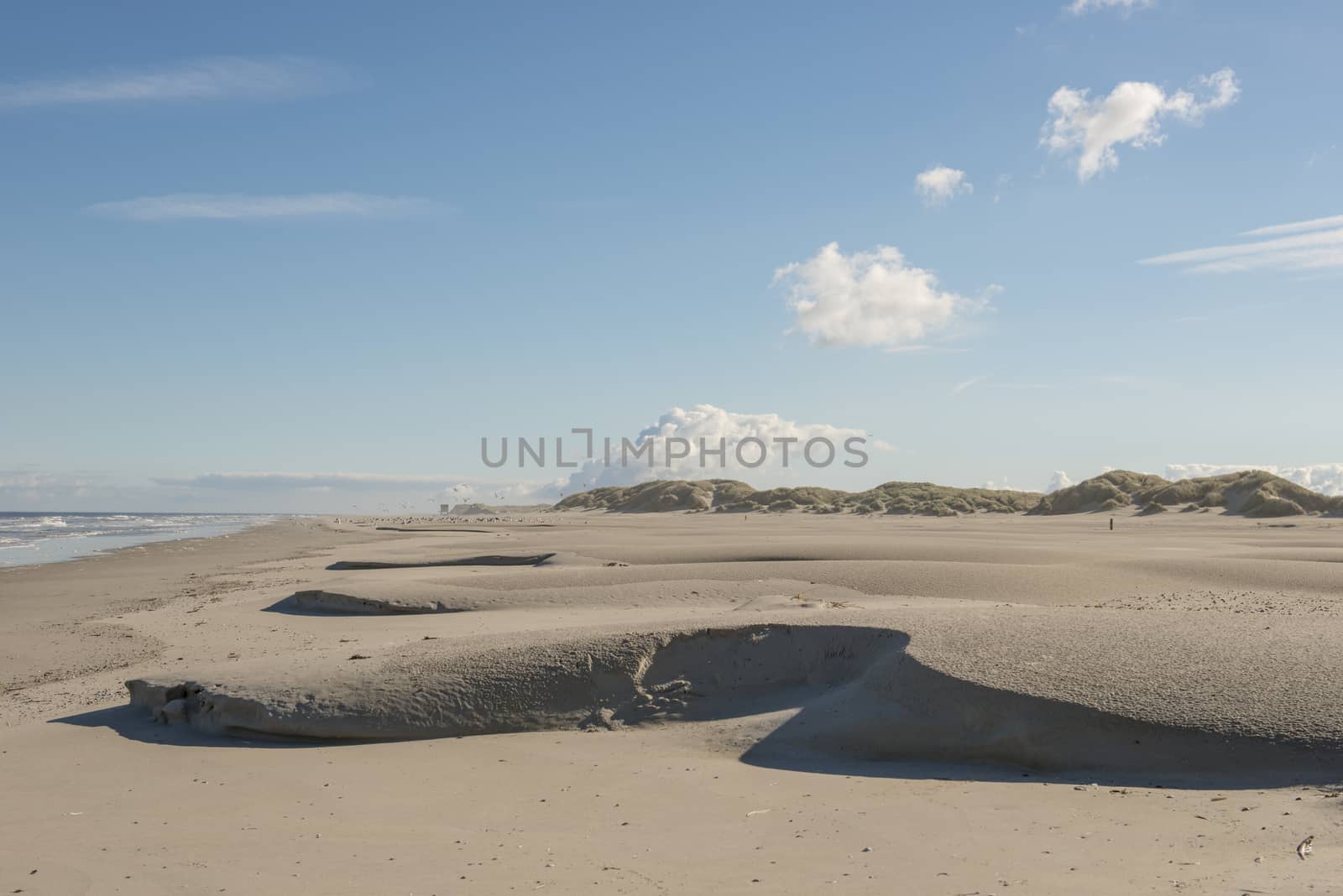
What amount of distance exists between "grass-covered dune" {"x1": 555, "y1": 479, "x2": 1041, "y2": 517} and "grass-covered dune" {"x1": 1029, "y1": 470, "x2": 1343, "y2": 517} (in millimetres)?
5208

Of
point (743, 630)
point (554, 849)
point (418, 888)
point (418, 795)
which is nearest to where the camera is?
point (418, 888)

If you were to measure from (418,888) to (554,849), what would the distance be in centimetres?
76

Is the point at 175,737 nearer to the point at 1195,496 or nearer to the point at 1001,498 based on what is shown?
the point at 1195,496

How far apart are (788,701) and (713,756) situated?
111 cm

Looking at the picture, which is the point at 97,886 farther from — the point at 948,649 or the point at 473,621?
the point at 473,621

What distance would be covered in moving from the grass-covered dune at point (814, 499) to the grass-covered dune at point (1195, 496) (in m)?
5.21

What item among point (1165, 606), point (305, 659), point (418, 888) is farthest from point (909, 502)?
point (418, 888)

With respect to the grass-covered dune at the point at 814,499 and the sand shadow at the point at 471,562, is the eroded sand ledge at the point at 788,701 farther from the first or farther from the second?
the grass-covered dune at the point at 814,499

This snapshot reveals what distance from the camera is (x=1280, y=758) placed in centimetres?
547

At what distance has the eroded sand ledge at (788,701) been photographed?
5836mm

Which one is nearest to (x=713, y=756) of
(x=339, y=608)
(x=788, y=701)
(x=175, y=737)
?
(x=788, y=701)

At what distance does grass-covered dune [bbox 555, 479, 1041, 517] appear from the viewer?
178 feet

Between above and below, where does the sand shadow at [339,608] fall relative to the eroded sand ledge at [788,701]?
below

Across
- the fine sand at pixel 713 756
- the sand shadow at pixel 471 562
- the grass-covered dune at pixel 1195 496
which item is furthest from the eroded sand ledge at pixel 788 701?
the grass-covered dune at pixel 1195 496
